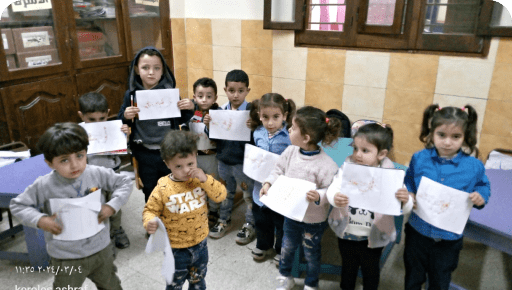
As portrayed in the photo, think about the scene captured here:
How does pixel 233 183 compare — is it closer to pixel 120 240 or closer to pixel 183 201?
pixel 120 240

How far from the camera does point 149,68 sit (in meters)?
2.33

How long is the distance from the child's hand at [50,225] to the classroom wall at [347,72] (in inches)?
104

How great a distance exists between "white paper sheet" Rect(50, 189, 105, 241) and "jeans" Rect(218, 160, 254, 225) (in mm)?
1090

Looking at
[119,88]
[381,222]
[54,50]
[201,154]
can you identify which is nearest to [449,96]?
[381,222]

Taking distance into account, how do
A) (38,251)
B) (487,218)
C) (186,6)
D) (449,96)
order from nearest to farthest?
(487,218) < (38,251) < (449,96) < (186,6)

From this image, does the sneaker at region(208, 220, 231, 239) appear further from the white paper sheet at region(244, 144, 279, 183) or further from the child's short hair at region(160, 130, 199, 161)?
the child's short hair at region(160, 130, 199, 161)

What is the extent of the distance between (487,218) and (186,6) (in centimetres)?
364

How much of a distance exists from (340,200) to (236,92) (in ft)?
3.74

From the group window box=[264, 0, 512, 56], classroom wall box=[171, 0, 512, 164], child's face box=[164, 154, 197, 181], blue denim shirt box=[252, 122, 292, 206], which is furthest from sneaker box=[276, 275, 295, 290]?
window box=[264, 0, 512, 56]

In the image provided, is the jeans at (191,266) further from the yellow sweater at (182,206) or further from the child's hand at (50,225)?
the child's hand at (50,225)

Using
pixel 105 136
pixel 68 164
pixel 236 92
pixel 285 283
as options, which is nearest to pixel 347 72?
pixel 236 92

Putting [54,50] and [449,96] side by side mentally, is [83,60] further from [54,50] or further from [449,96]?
[449,96]

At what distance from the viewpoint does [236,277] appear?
7.25 ft

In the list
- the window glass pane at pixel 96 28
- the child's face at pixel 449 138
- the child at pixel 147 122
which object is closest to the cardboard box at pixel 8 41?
the window glass pane at pixel 96 28
